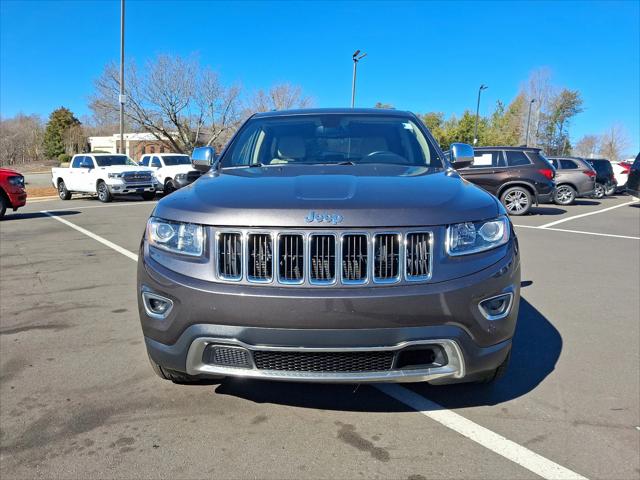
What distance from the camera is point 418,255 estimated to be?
92.0 inches

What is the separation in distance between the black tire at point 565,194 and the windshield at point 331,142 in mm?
16255

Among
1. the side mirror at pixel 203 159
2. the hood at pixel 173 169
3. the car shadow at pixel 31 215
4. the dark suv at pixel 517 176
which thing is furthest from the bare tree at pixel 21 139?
the side mirror at pixel 203 159

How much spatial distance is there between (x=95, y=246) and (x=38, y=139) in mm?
76271

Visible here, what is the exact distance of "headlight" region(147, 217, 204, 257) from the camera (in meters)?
2.44

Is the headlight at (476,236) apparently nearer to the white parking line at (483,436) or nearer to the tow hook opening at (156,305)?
the white parking line at (483,436)

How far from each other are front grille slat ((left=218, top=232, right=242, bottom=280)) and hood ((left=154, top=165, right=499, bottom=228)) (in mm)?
65

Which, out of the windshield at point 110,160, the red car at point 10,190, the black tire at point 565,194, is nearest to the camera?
the red car at point 10,190

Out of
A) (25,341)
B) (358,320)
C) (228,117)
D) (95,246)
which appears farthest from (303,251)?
(228,117)

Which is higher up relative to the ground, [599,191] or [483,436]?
[599,191]

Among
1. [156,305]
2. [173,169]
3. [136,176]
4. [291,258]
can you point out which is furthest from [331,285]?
[173,169]

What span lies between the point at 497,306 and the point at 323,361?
2.93ft

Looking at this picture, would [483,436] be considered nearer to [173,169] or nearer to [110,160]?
[110,160]

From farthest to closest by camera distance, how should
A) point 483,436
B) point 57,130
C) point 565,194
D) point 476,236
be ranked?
point 57,130 < point 565,194 < point 483,436 < point 476,236

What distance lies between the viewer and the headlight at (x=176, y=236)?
244cm
